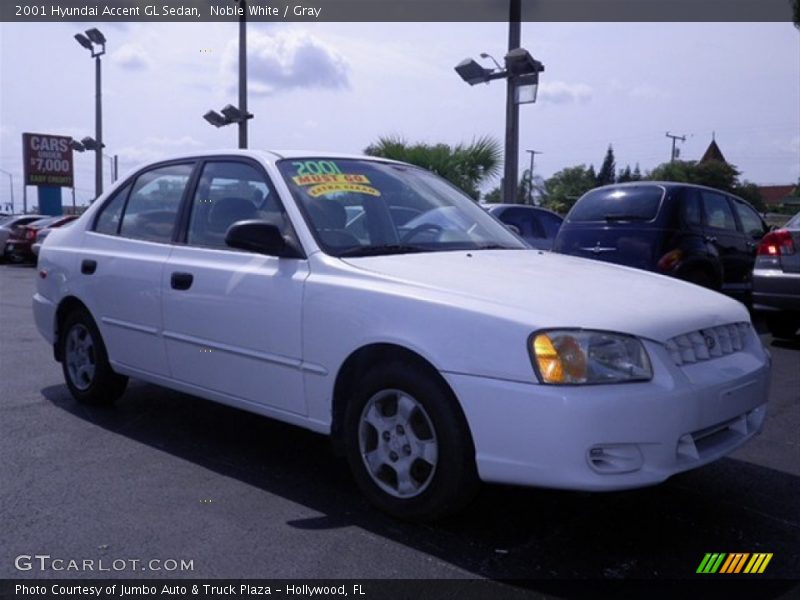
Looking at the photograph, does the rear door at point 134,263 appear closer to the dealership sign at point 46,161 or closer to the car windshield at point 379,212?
the car windshield at point 379,212

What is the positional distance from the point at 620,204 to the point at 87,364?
17.9 ft

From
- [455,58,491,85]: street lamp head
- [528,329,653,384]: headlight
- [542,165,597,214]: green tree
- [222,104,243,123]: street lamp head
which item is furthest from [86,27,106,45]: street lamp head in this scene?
[542,165,597,214]: green tree

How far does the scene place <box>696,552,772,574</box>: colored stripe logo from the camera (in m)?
3.11

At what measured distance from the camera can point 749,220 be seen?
9.88 m

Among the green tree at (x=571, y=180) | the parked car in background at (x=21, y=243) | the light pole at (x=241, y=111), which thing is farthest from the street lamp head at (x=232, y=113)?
the green tree at (x=571, y=180)

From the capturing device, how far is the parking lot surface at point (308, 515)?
10.3ft

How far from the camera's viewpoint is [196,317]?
4.32m

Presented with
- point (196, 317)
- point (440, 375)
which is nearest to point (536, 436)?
point (440, 375)

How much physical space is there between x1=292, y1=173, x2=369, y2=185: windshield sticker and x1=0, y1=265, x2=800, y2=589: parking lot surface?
1.46 m

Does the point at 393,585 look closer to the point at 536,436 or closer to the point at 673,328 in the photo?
the point at 536,436

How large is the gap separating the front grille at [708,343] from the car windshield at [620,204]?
4607 mm

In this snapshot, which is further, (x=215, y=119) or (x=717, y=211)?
(x=215, y=119)

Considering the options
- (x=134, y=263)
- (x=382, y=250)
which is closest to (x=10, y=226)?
(x=134, y=263)

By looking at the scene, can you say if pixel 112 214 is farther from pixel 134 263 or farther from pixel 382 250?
pixel 382 250
